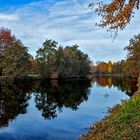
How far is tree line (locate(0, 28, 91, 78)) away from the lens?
3743 inches

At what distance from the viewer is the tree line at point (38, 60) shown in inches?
3743

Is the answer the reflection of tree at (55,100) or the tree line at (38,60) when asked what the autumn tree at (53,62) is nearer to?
the tree line at (38,60)

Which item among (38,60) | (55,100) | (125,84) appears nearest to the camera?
(55,100)

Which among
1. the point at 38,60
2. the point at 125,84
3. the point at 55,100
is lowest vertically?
the point at 55,100

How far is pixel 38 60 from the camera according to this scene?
115062 mm

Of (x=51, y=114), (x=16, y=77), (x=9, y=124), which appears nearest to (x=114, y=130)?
(x=9, y=124)

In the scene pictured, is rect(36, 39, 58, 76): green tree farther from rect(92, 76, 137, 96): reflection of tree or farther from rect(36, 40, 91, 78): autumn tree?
rect(92, 76, 137, 96): reflection of tree

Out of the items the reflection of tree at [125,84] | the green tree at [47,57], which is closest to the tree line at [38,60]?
the green tree at [47,57]

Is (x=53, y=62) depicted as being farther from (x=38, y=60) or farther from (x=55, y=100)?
(x=55, y=100)

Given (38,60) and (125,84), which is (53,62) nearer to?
(38,60)

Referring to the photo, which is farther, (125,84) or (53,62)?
(53,62)

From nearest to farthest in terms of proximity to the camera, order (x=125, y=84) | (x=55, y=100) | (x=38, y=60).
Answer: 1. (x=55, y=100)
2. (x=125, y=84)
3. (x=38, y=60)

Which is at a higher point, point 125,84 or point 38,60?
point 38,60

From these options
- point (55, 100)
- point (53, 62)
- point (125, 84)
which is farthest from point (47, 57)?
point (55, 100)
